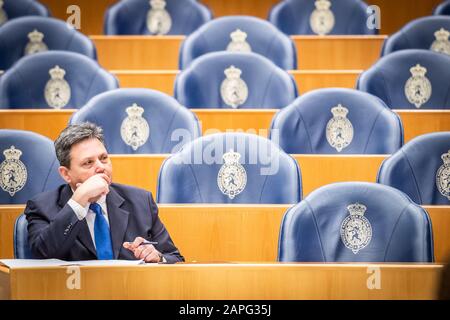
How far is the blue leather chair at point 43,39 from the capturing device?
2.15 meters

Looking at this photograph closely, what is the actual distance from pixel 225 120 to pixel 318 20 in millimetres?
671

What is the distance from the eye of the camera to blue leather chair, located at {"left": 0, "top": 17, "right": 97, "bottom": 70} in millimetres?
2150

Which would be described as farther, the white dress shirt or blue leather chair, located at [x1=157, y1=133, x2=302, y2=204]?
blue leather chair, located at [x1=157, y1=133, x2=302, y2=204]

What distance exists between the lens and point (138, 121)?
68.1 inches

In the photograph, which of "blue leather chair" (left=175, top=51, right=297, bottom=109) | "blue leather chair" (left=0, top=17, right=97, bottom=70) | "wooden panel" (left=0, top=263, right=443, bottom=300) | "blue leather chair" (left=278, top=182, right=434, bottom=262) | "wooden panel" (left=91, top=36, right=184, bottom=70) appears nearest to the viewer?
"wooden panel" (left=0, top=263, right=443, bottom=300)

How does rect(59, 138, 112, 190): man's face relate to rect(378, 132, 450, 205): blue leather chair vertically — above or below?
above

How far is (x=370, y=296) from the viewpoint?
0.95 m

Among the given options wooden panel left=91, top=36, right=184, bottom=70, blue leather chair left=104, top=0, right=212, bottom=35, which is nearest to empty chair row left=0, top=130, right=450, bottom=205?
wooden panel left=91, top=36, right=184, bottom=70

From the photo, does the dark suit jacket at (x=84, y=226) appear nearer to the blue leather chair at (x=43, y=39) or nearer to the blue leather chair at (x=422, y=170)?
the blue leather chair at (x=422, y=170)

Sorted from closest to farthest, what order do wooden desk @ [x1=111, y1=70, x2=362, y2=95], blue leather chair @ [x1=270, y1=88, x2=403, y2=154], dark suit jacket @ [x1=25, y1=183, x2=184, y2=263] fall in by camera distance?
dark suit jacket @ [x1=25, y1=183, x2=184, y2=263] → blue leather chair @ [x1=270, y1=88, x2=403, y2=154] → wooden desk @ [x1=111, y1=70, x2=362, y2=95]

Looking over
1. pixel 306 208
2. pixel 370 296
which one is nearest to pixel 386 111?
pixel 306 208

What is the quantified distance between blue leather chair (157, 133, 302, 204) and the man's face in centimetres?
23

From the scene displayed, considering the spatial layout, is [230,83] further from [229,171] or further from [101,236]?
[101,236]

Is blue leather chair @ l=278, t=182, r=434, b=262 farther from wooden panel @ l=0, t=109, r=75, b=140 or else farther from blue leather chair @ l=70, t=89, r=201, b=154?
wooden panel @ l=0, t=109, r=75, b=140
